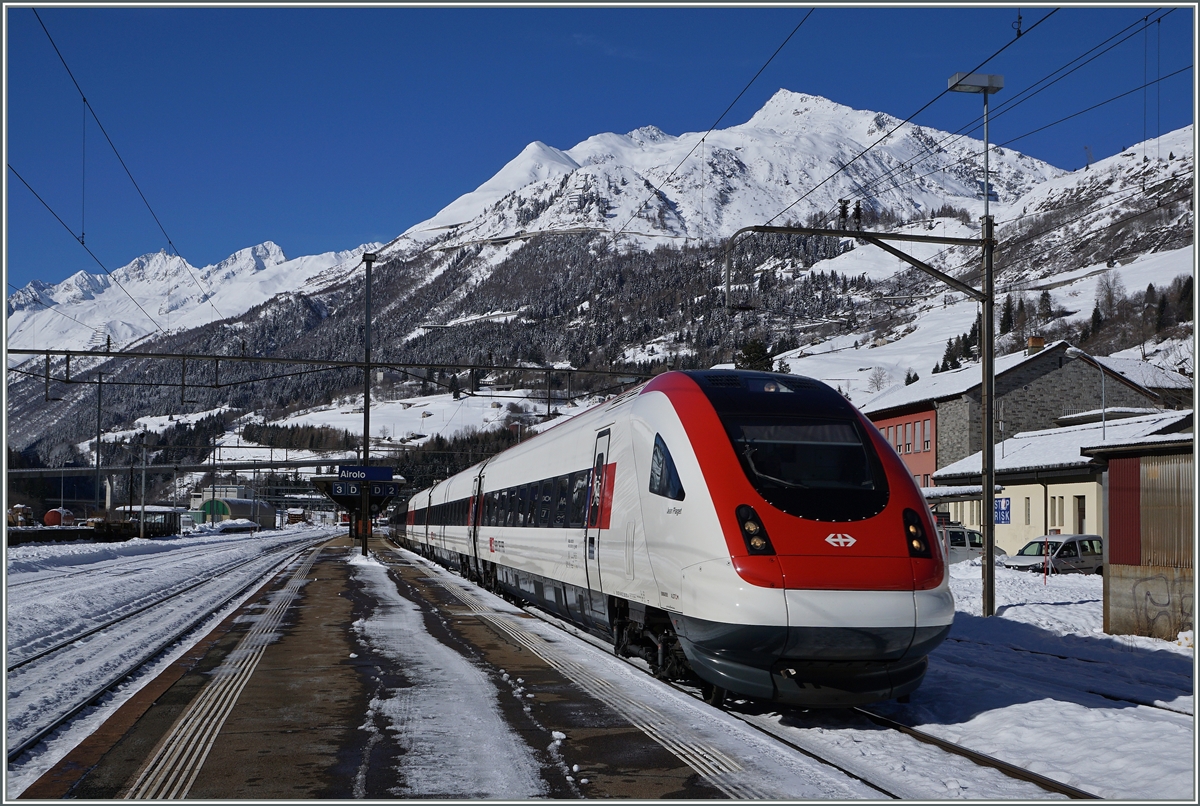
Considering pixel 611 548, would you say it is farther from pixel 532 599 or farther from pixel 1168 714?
pixel 532 599

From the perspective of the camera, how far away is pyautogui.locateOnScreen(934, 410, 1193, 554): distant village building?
39.6 meters

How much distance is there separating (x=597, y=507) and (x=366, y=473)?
3178cm

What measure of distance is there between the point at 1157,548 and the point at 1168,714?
7.48m

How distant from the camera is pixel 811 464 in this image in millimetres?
9711

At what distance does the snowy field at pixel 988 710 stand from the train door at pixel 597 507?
1.09m

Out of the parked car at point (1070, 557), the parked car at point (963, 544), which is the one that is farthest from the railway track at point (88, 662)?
the parked car at point (963, 544)

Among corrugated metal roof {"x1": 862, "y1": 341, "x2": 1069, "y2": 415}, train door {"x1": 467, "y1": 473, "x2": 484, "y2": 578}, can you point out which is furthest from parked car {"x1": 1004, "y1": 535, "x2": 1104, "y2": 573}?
corrugated metal roof {"x1": 862, "y1": 341, "x2": 1069, "y2": 415}

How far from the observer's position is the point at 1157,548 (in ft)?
54.0

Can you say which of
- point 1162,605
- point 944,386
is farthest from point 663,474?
point 944,386

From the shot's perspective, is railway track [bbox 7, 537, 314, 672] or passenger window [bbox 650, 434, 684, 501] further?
railway track [bbox 7, 537, 314, 672]

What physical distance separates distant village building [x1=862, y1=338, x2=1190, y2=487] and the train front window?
150 feet

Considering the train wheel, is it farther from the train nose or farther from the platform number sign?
the platform number sign

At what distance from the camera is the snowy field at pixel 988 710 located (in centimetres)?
740

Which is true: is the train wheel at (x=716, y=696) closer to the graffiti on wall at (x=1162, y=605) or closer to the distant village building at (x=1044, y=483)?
the graffiti on wall at (x=1162, y=605)
